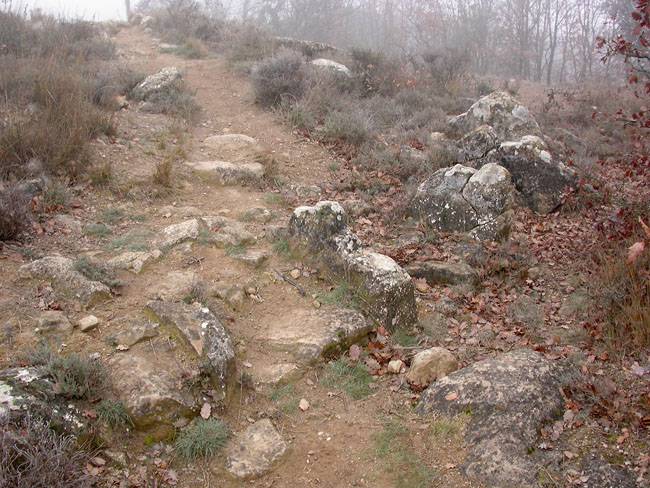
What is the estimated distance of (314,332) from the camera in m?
4.78

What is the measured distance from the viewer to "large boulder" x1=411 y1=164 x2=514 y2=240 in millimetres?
Answer: 6657

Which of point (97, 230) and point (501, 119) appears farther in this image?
point (501, 119)

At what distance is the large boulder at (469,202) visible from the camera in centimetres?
666

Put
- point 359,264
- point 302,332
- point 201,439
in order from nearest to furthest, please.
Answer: point 201,439
point 302,332
point 359,264

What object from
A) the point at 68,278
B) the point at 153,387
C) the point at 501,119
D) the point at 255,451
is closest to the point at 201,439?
the point at 255,451

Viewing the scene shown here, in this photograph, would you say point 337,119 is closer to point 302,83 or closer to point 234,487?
point 302,83

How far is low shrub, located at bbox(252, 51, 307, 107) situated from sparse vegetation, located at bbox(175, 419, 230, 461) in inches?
302

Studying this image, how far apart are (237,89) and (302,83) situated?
176cm

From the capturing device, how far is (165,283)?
16.6 feet

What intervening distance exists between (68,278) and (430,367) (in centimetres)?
320

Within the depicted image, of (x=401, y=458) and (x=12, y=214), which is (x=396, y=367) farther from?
(x=12, y=214)

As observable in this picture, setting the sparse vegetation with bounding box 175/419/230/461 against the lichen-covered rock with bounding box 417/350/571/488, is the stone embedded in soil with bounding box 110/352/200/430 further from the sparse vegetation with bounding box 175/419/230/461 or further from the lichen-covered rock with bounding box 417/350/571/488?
the lichen-covered rock with bounding box 417/350/571/488

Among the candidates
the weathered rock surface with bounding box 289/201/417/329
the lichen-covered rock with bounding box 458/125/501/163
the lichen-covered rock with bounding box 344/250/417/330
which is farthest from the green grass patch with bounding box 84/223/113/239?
the lichen-covered rock with bounding box 458/125/501/163

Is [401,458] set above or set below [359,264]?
below
